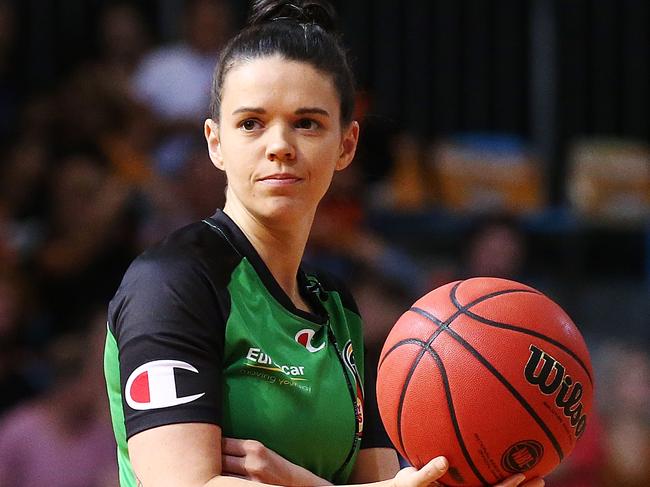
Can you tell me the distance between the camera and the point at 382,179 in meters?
7.33

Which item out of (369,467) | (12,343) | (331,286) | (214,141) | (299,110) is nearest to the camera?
(299,110)

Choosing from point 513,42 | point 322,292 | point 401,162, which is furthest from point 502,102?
point 322,292

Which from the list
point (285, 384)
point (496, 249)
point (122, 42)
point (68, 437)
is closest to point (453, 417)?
point (285, 384)

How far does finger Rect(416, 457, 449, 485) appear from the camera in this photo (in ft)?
7.86

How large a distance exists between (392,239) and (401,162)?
0.46 metres

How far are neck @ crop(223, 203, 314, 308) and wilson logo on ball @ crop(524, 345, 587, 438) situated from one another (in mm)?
600

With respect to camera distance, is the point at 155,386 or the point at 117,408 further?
the point at 117,408

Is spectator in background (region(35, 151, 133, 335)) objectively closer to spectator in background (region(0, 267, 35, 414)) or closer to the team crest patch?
spectator in background (region(0, 267, 35, 414))

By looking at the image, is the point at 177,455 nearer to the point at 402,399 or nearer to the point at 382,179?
the point at 402,399

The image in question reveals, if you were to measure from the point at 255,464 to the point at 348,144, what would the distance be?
2.72 feet

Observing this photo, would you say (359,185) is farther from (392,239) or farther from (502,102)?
(502,102)

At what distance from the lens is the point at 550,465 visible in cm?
262

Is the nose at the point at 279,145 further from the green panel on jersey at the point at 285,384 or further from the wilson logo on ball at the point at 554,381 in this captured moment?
the wilson logo on ball at the point at 554,381

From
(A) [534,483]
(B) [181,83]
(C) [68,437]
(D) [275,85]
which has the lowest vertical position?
(C) [68,437]
